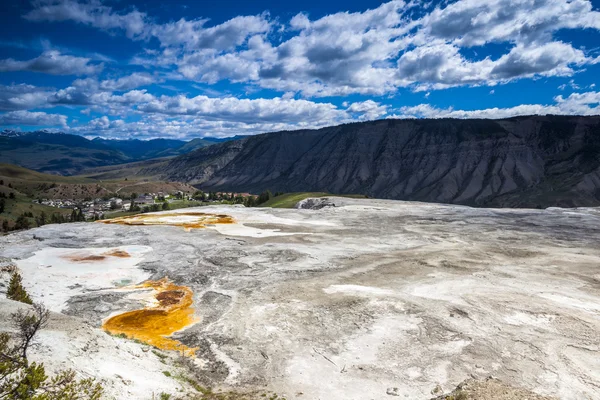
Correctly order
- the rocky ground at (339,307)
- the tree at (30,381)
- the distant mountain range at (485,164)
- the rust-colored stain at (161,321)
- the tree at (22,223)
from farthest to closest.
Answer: the distant mountain range at (485,164)
the tree at (22,223)
the rust-colored stain at (161,321)
the rocky ground at (339,307)
the tree at (30,381)

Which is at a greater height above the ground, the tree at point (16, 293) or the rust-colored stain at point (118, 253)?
the tree at point (16, 293)

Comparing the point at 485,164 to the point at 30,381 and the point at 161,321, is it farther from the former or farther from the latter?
the point at 30,381

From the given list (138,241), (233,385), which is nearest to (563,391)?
(233,385)

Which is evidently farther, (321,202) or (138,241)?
(321,202)

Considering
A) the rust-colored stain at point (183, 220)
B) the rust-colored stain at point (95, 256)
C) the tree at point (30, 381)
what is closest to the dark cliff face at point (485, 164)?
the rust-colored stain at point (183, 220)

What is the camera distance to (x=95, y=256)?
29.6m

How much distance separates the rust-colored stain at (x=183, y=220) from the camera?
47.9 meters

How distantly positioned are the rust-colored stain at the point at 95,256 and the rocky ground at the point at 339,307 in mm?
346

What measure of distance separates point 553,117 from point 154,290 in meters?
192

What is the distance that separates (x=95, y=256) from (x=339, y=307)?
21.0m

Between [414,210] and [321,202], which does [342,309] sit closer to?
[414,210]

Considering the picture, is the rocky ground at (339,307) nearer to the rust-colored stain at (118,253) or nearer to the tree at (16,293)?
the rust-colored stain at (118,253)

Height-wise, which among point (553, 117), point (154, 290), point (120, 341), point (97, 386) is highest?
point (553, 117)

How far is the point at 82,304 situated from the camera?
1953cm
